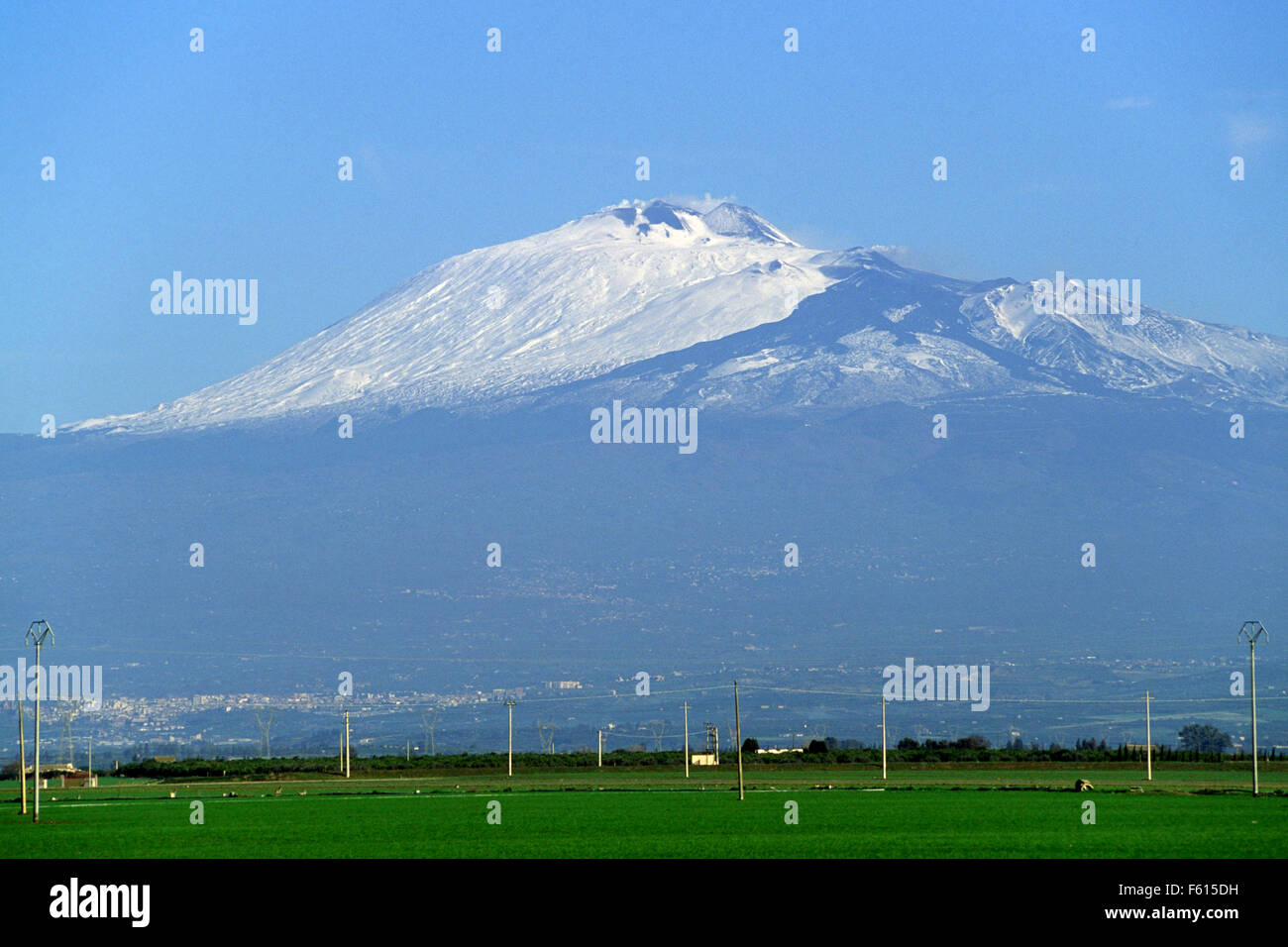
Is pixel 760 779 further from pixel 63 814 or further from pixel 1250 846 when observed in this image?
pixel 1250 846

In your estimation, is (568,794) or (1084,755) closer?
(568,794)
